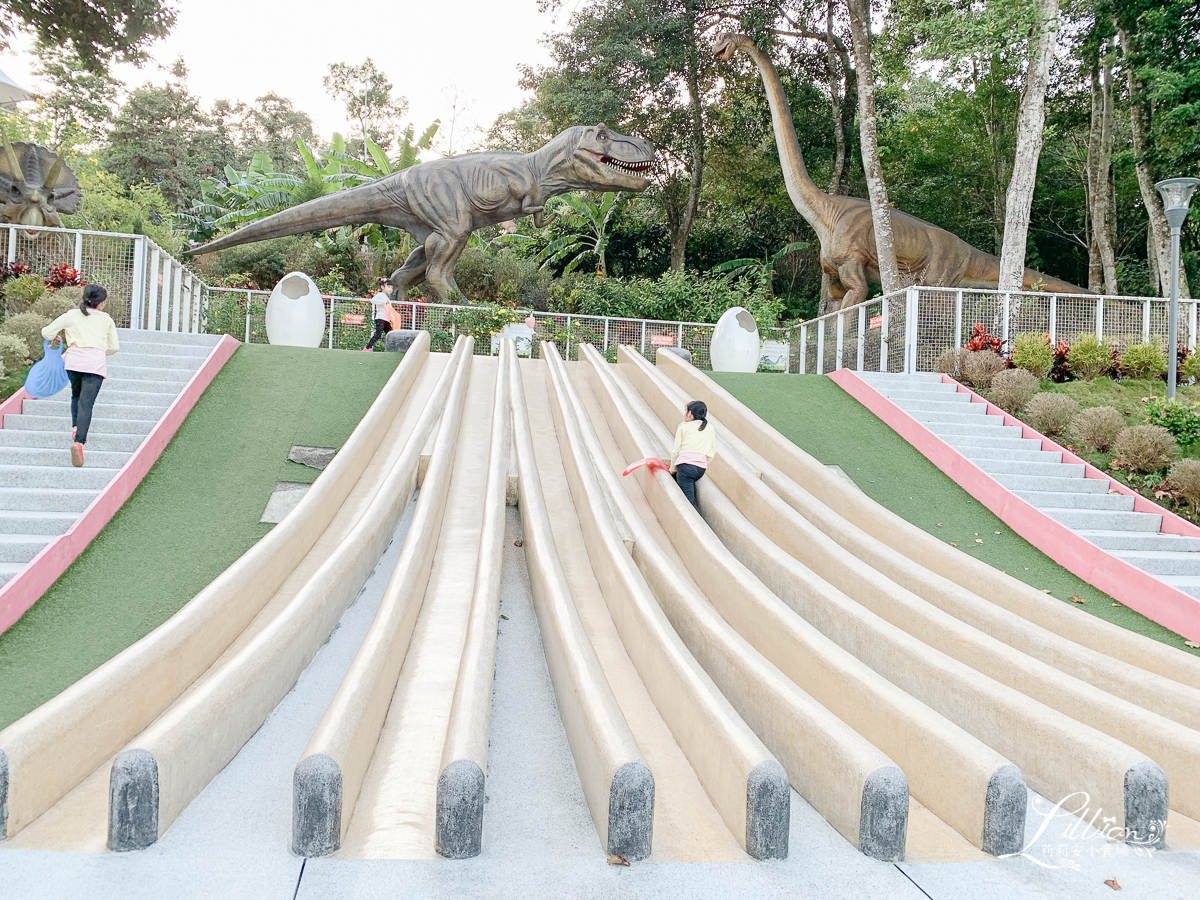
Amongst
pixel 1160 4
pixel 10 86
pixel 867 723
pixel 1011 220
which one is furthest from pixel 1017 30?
pixel 10 86

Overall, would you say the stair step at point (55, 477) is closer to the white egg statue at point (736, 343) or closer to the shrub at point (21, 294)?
the shrub at point (21, 294)

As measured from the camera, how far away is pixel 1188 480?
26.5ft

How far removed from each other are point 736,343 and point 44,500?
31.9ft

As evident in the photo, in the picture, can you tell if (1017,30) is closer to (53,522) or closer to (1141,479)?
(1141,479)

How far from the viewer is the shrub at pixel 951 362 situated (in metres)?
11.8

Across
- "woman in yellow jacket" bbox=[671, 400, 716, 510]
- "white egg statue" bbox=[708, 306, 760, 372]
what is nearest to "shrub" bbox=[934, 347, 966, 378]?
"white egg statue" bbox=[708, 306, 760, 372]

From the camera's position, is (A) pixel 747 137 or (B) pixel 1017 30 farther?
(A) pixel 747 137

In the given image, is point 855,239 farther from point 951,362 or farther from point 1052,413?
point 1052,413

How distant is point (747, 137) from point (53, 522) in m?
23.8

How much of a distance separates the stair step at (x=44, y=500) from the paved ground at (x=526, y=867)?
3.67 meters

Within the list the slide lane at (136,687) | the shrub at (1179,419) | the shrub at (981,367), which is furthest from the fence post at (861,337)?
the slide lane at (136,687)

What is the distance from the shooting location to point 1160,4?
1557 cm

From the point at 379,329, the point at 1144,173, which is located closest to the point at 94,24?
the point at 379,329

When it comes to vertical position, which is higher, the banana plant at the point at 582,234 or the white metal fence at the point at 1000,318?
the banana plant at the point at 582,234
